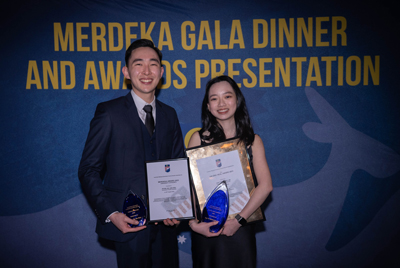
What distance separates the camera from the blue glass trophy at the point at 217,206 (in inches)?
59.7

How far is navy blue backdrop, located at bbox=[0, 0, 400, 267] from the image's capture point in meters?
2.69

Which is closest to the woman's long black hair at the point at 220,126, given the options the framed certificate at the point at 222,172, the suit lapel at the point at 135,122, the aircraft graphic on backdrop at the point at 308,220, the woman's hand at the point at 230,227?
the framed certificate at the point at 222,172

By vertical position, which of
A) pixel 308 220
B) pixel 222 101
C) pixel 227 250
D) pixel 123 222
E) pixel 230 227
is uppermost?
pixel 222 101

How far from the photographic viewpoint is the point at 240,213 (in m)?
1.61

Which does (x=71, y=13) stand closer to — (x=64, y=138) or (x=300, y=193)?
(x=64, y=138)

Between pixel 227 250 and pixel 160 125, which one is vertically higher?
pixel 160 125

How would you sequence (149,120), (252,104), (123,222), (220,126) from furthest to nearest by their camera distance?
(252,104) → (220,126) → (149,120) → (123,222)

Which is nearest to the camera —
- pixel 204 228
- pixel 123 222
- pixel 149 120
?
pixel 123 222

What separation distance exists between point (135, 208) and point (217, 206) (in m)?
0.51

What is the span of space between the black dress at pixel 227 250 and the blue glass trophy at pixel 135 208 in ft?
1.53

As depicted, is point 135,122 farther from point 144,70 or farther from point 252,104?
point 252,104

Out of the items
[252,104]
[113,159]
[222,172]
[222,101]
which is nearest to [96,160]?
[113,159]

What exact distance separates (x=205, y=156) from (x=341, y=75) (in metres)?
2.07

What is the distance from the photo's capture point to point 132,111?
163 centimetres
